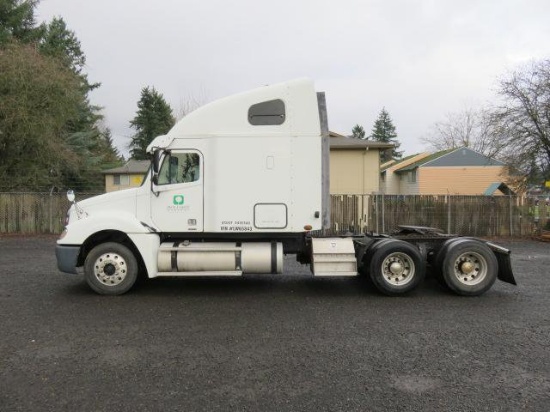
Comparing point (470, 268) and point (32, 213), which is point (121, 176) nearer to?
point (32, 213)

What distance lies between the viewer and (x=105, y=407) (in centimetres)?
340

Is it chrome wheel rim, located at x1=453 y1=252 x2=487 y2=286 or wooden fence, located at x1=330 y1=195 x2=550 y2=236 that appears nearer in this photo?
chrome wheel rim, located at x1=453 y1=252 x2=487 y2=286

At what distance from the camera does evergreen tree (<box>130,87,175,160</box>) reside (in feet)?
178

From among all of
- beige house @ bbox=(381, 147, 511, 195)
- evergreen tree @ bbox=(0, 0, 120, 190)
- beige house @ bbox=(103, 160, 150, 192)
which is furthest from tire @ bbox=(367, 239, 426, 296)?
beige house @ bbox=(103, 160, 150, 192)

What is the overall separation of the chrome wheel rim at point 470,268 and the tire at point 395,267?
63 centimetres

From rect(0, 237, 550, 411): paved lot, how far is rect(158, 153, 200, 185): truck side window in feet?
6.30

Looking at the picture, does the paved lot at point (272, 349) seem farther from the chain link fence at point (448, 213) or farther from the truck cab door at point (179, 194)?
the chain link fence at point (448, 213)

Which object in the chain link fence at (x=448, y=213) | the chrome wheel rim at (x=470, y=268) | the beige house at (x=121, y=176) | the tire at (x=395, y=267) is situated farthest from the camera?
the beige house at (x=121, y=176)

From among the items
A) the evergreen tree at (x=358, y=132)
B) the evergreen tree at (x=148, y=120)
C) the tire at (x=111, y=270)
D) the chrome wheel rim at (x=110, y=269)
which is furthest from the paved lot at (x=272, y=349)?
the evergreen tree at (x=358, y=132)

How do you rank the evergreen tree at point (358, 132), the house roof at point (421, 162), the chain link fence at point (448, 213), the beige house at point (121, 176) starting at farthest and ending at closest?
the evergreen tree at point (358, 132)
the beige house at point (121, 176)
the house roof at point (421, 162)
the chain link fence at point (448, 213)

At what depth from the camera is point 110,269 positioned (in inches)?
275

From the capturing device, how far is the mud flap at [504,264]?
23.2 ft

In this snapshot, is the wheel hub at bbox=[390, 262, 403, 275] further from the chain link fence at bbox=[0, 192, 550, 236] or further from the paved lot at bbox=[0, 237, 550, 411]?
the chain link fence at bbox=[0, 192, 550, 236]

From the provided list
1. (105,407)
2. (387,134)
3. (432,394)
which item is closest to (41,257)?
(105,407)
